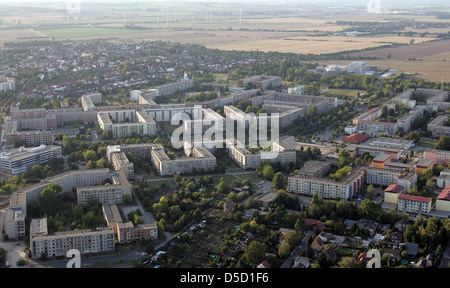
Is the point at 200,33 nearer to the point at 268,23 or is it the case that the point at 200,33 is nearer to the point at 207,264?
the point at 268,23

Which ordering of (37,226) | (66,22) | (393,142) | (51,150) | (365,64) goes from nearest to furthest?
(37,226) < (51,150) < (393,142) < (365,64) < (66,22)

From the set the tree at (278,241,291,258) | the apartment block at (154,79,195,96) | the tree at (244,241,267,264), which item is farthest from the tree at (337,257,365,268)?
the apartment block at (154,79,195,96)

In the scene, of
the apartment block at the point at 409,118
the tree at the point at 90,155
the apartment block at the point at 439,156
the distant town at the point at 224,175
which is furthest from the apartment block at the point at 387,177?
the tree at the point at 90,155

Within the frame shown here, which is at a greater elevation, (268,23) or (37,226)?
(268,23)

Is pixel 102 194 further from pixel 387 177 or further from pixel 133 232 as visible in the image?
pixel 387 177

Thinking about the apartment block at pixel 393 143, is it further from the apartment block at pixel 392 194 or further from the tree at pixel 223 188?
the tree at pixel 223 188

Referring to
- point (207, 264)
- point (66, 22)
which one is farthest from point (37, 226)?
point (66, 22)
